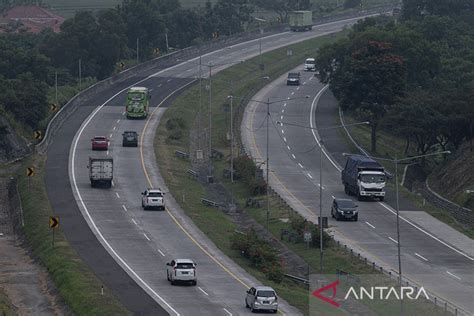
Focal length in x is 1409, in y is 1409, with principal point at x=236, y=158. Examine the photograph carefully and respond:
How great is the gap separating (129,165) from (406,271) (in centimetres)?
4744

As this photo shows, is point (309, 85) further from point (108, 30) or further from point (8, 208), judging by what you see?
point (8, 208)

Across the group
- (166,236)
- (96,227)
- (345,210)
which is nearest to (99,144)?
(96,227)

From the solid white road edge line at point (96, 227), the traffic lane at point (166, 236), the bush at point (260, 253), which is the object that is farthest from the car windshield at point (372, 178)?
the solid white road edge line at point (96, 227)

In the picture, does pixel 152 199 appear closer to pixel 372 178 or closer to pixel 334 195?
pixel 334 195

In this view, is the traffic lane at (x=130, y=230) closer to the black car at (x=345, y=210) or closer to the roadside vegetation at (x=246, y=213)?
the roadside vegetation at (x=246, y=213)

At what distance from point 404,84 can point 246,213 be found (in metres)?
→ 39.5

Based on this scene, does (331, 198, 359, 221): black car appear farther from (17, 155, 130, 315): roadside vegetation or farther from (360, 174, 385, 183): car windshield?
(17, 155, 130, 315): roadside vegetation

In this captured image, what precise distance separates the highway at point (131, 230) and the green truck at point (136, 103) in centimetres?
157

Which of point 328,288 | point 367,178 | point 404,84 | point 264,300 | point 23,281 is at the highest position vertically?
point 404,84

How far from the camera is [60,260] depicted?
9100 cm

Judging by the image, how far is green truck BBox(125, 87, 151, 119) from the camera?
15950cm

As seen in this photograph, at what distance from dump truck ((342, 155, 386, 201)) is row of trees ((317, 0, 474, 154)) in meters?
23.0

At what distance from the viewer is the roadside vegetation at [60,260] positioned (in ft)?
255

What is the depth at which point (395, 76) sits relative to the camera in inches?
5901
